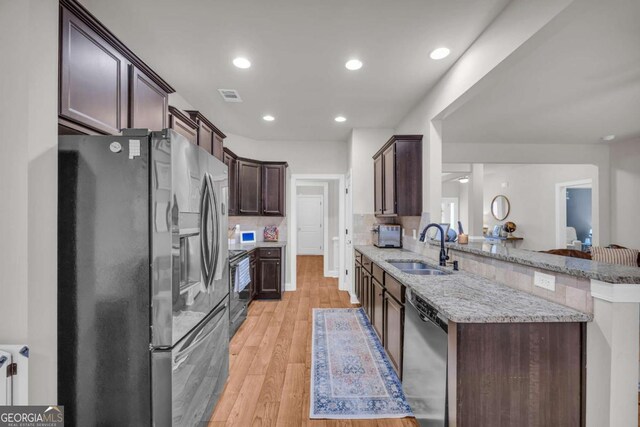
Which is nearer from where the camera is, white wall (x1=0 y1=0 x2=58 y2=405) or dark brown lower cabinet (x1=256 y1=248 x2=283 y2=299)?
white wall (x1=0 y1=0 x2=58 y2=405)

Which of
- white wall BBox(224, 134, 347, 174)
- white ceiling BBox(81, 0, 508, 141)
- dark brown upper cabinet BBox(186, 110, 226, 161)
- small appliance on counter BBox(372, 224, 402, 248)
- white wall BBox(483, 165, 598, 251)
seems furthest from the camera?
white wall BBox(483, 165, 598, 251)

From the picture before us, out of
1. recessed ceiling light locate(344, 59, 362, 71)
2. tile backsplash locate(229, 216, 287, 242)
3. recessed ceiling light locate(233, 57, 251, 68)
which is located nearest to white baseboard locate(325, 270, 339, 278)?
→ tile backsplash locate(229, 216, 287, 242)

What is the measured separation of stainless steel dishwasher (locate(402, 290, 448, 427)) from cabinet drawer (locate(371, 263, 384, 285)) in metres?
0.73

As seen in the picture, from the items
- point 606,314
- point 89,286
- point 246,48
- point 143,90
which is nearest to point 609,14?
point 606,314

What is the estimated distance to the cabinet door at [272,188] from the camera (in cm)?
475

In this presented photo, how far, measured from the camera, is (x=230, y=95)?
3264 millimetres

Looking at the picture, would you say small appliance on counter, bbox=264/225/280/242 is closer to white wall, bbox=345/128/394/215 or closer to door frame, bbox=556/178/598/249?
white wall, bbox=345/128/394/215

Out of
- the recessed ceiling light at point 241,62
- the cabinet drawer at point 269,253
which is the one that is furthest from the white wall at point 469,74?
the cabinet drawer at point 269,253

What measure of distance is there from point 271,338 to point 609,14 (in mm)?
3854

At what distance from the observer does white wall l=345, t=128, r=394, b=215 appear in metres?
4.48

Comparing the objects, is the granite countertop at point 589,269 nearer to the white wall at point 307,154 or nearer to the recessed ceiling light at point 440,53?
the recessed ceiling light at point 440,53

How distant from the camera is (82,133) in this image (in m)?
1.53

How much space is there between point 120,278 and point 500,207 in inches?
318

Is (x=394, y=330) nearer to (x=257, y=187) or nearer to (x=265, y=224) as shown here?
(x=257, y=187)
